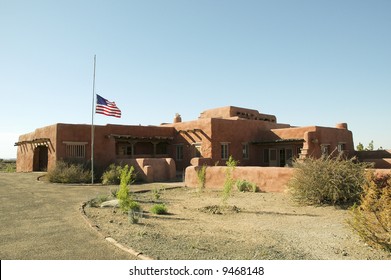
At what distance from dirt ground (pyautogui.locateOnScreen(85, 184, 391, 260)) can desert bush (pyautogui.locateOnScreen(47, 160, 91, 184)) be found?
362 inches

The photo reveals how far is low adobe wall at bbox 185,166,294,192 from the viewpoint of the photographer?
40.4 feet

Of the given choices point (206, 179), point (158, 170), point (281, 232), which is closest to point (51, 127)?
point (158, 170)

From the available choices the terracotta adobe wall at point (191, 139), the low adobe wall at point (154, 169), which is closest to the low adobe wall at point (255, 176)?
the low adobe wall at point (154, 169)

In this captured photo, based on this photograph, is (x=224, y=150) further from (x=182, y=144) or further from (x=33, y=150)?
(x=33, y=150)

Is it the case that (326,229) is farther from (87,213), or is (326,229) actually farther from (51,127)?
(51,127)

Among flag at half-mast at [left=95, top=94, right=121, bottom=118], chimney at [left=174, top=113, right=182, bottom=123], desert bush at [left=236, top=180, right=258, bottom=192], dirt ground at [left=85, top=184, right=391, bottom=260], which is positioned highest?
chimney at [left=174, top=113, right=182, bottom=123]

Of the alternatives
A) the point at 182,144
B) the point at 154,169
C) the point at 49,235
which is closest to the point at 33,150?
the point at 182,144

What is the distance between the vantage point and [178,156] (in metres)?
25.0

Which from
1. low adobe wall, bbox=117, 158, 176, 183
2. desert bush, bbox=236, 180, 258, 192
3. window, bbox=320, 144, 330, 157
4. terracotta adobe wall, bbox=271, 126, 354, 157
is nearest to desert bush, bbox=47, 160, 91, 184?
low adobe wall, bbox=117, 158, 176, 183

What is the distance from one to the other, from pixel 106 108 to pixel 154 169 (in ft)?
14.9

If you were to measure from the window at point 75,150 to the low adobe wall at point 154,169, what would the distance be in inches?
158

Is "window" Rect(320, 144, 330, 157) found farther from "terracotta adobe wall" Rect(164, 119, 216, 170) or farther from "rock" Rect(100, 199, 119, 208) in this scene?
"rock" Rect(100, 199, 119, 208)

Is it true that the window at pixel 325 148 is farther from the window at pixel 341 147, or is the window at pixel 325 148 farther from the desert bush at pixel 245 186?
the desert bush at pixel 245 186

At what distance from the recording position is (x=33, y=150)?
987 inches
